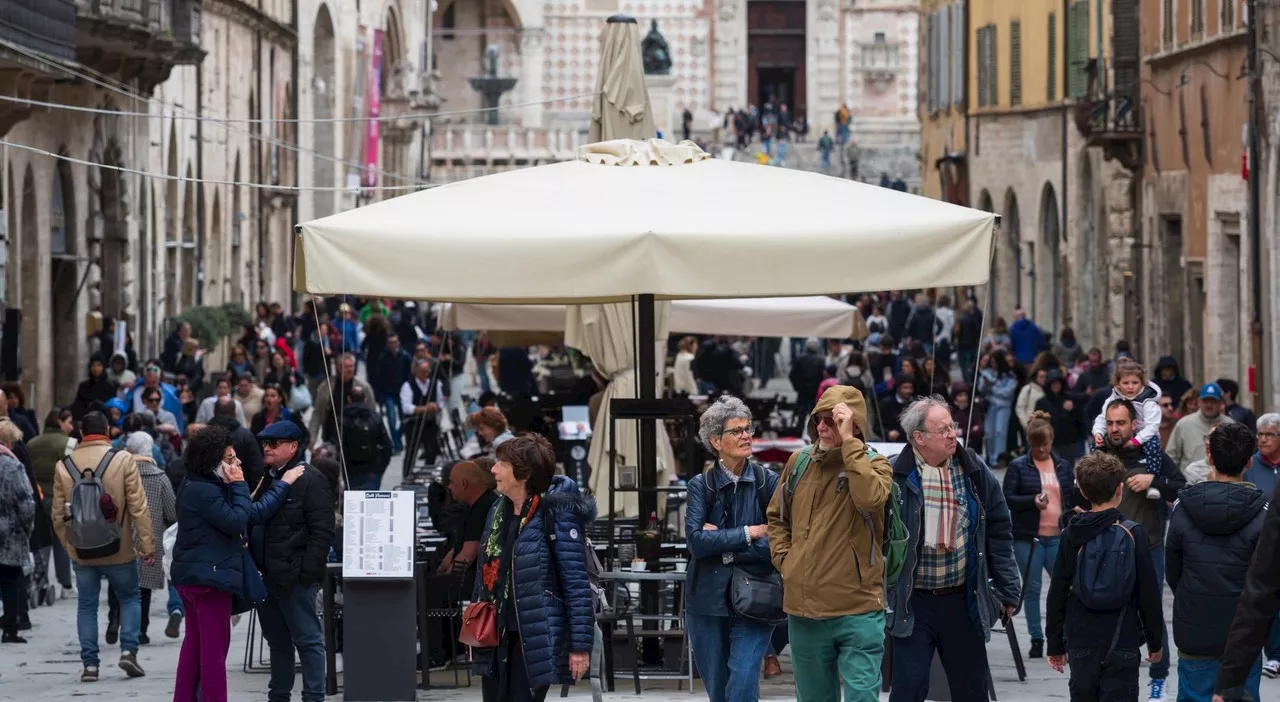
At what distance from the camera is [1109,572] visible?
340 inches

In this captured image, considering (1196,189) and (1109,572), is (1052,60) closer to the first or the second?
(1196,189)

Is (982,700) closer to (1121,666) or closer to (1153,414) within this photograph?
(1121,666)

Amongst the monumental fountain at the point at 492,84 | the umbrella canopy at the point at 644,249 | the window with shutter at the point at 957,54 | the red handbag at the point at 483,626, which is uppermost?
the monumental fountain at the point at 492,84

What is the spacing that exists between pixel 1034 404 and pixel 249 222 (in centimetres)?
2091

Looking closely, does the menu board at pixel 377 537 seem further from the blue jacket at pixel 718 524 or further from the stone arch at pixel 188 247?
the stone arch at pixel 188 247

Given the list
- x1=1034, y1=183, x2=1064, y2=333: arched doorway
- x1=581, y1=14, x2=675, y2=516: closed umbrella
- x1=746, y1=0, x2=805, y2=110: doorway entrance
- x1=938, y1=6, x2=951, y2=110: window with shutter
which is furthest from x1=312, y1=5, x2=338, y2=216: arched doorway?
x1=581, y1=14, x2=675, y2=516: closed umbrella

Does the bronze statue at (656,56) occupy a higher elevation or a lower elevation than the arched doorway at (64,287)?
higher

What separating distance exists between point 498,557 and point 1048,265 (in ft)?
93.4

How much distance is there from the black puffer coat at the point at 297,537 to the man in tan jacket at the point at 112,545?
7.04ft

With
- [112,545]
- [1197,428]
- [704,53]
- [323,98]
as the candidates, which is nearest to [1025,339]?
[1197,428]

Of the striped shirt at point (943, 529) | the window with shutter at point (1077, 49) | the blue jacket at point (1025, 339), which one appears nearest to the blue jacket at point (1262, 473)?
the striped shirt at point (943, 529)

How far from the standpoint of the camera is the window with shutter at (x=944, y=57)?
1673 inches

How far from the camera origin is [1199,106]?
25656mm

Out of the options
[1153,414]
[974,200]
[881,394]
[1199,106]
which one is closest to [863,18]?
[974,200]
